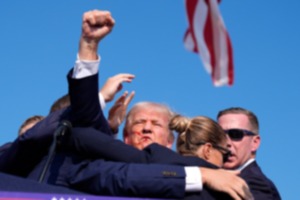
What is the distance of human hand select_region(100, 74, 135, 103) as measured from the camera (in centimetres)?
465

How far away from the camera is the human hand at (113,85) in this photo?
465 centimetres

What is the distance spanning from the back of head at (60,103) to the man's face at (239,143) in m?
2.06

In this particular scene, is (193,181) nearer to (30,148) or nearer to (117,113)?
(30,148)

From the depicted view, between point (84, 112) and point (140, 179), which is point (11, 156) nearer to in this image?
point (84, 112)

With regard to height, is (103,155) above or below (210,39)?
below

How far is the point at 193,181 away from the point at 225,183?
0.19 m

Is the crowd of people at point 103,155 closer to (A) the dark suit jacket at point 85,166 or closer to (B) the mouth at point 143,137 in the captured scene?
(A) the dark suit jacket at point 85,166

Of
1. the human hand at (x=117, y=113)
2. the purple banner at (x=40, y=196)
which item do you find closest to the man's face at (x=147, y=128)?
the human hand at (x=117, y=113)

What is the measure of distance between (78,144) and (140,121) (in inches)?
59.4

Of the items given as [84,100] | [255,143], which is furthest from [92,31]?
[255,143]

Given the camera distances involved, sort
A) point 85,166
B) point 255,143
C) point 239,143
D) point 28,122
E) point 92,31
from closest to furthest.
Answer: point 85,166
point 92,31
point 28,122
point 239,143
point 255,143

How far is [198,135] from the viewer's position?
4090mm

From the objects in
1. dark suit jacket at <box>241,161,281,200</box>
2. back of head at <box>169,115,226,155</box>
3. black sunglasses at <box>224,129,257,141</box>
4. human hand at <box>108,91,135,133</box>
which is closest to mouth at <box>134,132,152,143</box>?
human hand at <box>108,91,135,133</box>

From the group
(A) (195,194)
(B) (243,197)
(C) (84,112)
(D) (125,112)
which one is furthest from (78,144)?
(D) (125,112)
